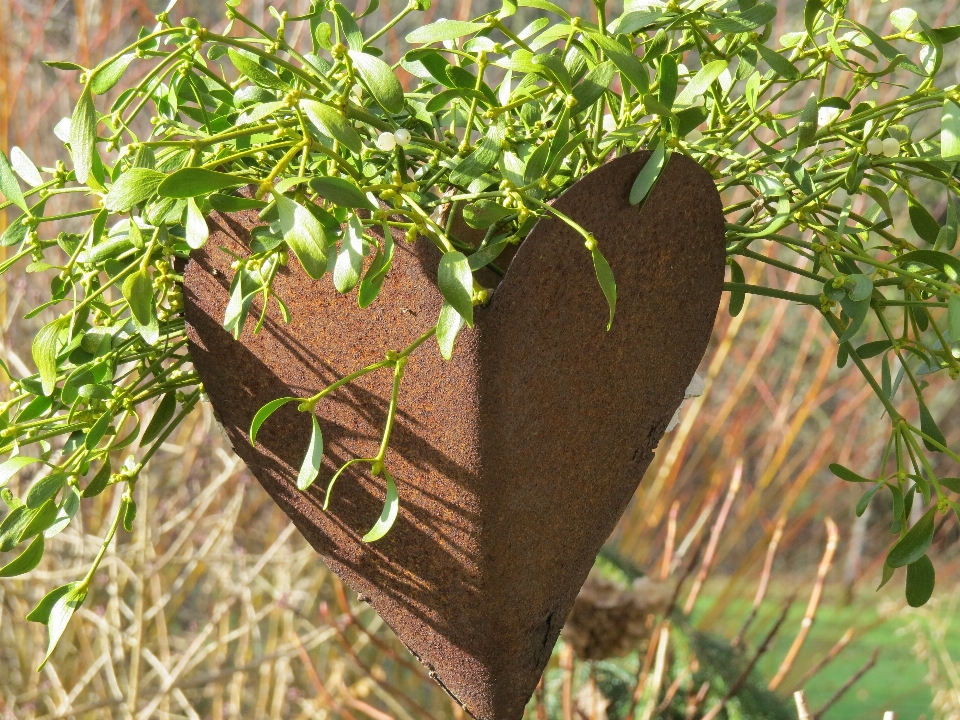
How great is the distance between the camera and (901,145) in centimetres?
41

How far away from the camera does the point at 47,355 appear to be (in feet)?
1.06

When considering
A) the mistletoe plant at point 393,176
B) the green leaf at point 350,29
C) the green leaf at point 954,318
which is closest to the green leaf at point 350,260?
the mistletoe plant at point 393,176

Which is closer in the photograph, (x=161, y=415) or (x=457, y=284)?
(x=457, y=284)

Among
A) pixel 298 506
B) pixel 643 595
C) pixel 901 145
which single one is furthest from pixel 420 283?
pixel 643 595

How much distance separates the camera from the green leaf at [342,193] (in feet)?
0.86

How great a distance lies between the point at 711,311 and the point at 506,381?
0.10m

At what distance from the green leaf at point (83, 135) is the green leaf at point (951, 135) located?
276 mm

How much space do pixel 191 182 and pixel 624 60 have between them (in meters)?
0.14

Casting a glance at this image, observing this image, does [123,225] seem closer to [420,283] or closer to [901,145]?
[420,283]

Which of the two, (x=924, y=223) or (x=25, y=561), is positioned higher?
(x=25, y=561)

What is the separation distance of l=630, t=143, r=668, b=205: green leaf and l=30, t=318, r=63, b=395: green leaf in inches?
8.3

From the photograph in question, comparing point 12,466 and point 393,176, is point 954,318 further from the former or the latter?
point 12,466

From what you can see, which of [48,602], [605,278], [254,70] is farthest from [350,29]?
[48,602]

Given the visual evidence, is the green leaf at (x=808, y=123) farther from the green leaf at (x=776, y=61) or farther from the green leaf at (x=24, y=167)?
the green leaf at (x=24, y=167)
